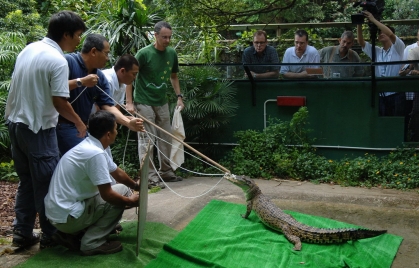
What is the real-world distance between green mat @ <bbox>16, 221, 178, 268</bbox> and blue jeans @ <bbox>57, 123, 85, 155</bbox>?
0.84m

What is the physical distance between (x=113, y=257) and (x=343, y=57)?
493 cm

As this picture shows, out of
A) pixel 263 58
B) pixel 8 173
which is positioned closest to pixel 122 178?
pixel 8 173

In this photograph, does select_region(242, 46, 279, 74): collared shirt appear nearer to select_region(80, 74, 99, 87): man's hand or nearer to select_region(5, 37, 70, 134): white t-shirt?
select_region(80, 74, 99, 87): man's hand

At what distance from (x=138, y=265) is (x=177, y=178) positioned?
2854 millimetres

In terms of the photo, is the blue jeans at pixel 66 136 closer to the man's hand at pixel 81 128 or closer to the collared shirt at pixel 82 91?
the collared shirt at pixel 82 91

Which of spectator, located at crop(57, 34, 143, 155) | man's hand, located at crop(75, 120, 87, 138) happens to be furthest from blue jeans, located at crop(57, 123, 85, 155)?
man's hand, located at crop(75, 120, 87, 138)

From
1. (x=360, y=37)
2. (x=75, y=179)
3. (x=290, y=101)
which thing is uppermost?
(x=360, y=37)

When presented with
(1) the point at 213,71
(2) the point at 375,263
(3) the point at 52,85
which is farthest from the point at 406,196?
(3) the point at 52,85

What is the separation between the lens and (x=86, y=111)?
4414 millimetres

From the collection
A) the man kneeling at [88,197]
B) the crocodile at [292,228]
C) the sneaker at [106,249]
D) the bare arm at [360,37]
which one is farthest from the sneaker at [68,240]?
the bare arm at [360,37]

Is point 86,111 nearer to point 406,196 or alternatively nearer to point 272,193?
point 272,193

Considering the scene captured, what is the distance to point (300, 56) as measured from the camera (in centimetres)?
760

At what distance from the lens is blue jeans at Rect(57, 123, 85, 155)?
4.24 m

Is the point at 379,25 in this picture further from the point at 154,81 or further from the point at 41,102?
the point at 41,102
